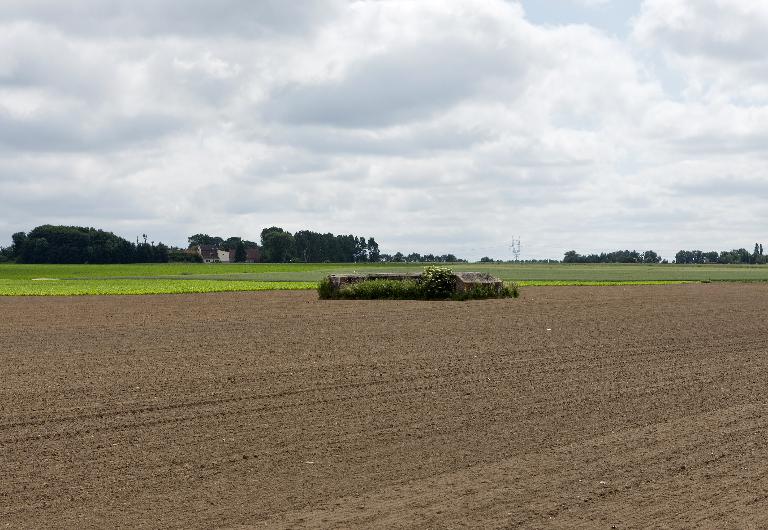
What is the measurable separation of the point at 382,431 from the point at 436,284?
27048 mm

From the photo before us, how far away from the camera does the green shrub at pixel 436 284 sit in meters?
37.4

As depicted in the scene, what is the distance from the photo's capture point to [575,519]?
746 cm

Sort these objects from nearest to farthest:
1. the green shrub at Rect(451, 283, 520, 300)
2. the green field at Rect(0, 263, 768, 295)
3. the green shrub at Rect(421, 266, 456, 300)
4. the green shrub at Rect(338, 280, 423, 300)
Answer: the green shrub at Rect(451, 283, 520, 300), the green shrub at Rect(421, 266, 456, 300), the green shrub at Rect(338, 280, 423, 300), the green field at Rect(0, 263, 768, 295)

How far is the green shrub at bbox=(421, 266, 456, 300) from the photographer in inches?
1474

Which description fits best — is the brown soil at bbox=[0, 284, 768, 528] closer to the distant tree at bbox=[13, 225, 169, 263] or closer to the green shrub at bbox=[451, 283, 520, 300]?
the green shrub at bbox=[451, 283, 520, 300]

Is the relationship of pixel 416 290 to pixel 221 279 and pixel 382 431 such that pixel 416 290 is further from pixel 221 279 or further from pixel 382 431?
pixel 221 279

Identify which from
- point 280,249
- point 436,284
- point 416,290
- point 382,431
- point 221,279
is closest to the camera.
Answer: point 382,431

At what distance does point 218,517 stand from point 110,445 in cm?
281

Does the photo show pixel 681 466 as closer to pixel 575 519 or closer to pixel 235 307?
pixel 575 519

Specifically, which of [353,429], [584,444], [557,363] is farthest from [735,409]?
[353,429]

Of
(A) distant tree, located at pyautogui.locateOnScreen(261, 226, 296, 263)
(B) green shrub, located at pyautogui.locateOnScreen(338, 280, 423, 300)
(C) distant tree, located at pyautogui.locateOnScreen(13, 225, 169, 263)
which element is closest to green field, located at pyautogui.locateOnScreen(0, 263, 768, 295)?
(B) green shrub, located at pyautogui.locateOnScreen(338, 280, 423, 300)

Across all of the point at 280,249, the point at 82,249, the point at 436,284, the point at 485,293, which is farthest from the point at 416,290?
the point at 280,249

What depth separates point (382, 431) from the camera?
415 inches

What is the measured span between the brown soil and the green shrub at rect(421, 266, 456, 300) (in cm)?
1654
